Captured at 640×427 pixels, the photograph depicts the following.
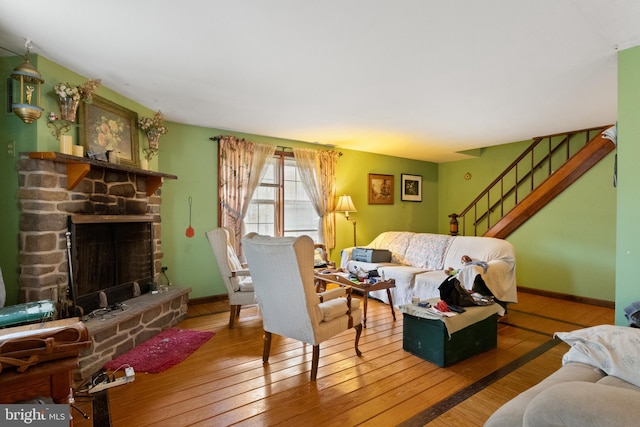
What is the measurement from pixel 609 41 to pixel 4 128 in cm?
449

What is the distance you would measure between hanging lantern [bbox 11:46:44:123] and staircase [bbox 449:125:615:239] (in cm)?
567

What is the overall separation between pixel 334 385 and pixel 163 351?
1607mm

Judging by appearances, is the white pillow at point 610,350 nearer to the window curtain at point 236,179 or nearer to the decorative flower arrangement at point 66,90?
the window curtain at point 236,179

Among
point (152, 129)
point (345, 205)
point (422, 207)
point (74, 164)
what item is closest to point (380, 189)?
point (345, 205)

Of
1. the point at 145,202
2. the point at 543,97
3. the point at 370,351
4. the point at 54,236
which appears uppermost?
the point at 543,97

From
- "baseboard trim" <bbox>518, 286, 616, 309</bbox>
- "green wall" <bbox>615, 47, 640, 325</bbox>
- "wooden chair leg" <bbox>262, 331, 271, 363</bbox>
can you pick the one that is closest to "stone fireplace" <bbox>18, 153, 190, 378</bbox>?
"wooden chair leg" <bbox>262, 331, 271, 363</bbox>

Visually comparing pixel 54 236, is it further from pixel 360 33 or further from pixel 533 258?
pixel 533 258

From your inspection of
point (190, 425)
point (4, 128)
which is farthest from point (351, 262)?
point (4, 128)

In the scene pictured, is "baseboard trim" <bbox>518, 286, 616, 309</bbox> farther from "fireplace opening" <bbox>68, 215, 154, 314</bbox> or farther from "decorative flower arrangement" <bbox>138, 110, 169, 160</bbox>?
"decorative flower arrangement" <bbox>138, 110, 169, 160</bbox>

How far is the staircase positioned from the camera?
445cm

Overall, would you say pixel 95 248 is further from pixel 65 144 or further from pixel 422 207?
pixel 422 207

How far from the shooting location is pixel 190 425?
1882 millimetres

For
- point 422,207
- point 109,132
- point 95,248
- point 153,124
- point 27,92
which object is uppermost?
point 153,124

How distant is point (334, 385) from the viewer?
2.31 meters
